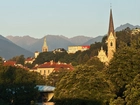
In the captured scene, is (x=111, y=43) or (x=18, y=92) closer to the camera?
(x=18, y=92)

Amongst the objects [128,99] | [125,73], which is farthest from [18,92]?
[128,99]

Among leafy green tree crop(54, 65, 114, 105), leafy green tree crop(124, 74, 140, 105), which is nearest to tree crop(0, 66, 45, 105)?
leafy green tree crop(54, 65, 114, 105)

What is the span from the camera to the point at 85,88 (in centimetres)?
3425

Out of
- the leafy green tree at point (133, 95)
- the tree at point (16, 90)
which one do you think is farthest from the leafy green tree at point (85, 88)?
the tree at point (16, 90)

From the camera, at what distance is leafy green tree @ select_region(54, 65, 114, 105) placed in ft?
111

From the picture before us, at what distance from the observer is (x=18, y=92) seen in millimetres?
43406

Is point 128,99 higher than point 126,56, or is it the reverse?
point 126,56

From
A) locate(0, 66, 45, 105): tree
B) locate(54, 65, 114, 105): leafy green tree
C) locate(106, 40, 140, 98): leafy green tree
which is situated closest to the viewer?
locate(54, 65, 114, 105): leafy green tree

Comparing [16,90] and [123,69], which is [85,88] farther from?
[16,90]

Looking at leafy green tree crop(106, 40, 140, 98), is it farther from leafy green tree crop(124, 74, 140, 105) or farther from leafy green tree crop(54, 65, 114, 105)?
leafy green tree crop(124, 74, 140, 105)

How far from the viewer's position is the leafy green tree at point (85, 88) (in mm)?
33719

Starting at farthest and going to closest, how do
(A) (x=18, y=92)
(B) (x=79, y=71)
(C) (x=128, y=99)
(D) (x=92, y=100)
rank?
(A) (x=18, y=92), (B) (x=79, y=71), (D) (x=92, y=100), (C) (x=128, y=99)

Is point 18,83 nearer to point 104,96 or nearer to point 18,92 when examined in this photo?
point 18,92

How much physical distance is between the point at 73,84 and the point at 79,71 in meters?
1.22
